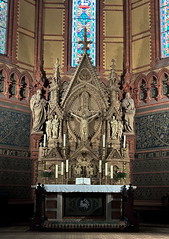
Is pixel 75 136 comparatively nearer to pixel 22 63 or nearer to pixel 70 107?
pixel 70 107

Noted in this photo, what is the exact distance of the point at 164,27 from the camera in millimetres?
14141

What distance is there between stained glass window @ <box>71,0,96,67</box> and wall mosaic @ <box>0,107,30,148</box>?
3.05m

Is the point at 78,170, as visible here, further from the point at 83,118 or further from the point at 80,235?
the point at 80,235

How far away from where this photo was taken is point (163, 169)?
1277 centimetres

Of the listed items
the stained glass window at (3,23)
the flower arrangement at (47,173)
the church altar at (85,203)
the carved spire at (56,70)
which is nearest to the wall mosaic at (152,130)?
the church altar at (85,203)

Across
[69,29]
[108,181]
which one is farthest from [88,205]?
[69,29]

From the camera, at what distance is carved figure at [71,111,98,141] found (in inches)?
512

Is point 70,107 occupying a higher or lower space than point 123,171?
higher

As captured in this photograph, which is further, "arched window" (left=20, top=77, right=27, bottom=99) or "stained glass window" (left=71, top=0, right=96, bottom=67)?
"stained glass window" (left=71, top=0, right=96, bottom=67)

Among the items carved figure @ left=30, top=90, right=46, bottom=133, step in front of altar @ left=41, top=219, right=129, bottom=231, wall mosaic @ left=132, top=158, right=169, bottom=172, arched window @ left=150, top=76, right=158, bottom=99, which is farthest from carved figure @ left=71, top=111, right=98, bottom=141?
step in front of altar @ left=41, top=219, right=129, bottom=231

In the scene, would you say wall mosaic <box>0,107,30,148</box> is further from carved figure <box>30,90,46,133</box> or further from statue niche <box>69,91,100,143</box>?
statue niche <box>69,91,100,143</box>

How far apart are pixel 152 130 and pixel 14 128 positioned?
4692 millimetres

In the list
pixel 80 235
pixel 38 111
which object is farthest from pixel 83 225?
pixel 38 111

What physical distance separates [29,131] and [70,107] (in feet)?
5.54
